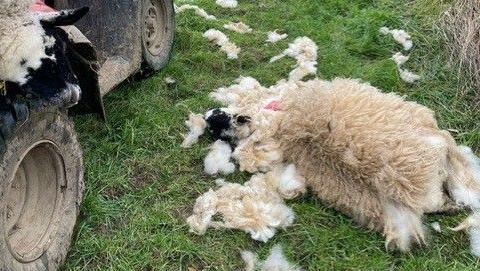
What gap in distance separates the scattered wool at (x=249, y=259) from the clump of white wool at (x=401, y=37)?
276 centimetres

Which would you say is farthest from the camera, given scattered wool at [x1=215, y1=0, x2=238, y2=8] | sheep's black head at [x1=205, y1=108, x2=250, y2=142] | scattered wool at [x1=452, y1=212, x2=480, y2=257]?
scattered wool at [x1=215, y1=0, x2=238, y2=8]

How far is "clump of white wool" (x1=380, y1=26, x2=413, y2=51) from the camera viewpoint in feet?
16.7

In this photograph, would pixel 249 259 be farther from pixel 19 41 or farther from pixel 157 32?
pixel 157 32

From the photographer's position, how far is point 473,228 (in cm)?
324

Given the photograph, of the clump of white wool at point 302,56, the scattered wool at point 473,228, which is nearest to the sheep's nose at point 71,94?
the scattered wool at point 473,228

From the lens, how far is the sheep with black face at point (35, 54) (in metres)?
2.49

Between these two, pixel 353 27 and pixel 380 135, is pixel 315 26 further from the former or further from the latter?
pixel 380 135

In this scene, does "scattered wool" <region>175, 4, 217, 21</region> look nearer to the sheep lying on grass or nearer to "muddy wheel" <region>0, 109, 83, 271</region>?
the sheep lying on grass

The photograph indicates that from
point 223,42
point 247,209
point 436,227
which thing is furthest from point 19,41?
point 223,42

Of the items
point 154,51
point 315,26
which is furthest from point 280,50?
point 154,51

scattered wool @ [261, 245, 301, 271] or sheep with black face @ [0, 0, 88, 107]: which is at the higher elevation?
sheep with black face @ [0, 0, 88, 107]

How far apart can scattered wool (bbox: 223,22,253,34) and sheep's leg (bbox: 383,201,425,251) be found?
272 centimetres

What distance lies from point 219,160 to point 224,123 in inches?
11.8

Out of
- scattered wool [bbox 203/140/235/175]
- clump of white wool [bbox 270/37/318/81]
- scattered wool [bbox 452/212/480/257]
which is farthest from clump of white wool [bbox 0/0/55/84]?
clump of white wool [bbox 270/37/318/81]
